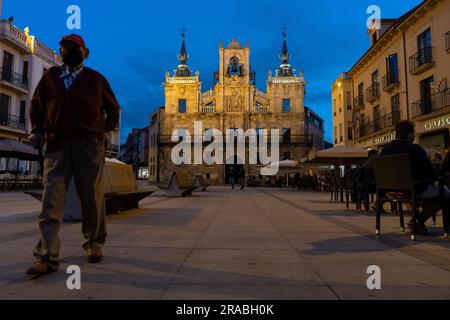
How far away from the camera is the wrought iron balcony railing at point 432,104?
17.1 m

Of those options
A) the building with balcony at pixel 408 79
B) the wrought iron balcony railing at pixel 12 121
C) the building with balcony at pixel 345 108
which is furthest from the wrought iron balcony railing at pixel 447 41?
the wrought iron balcony railing at pixel 12 121

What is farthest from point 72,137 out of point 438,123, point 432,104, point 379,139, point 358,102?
point 358,102

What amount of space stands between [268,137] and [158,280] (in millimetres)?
43344

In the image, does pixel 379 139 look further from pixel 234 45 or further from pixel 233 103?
pixel 234 45

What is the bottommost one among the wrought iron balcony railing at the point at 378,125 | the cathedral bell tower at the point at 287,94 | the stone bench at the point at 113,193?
the stone bench at the point at 113,193

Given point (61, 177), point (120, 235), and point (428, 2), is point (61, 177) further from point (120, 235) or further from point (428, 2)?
point (428, 2)

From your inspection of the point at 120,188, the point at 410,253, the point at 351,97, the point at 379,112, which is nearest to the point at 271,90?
→ the point at 351,97

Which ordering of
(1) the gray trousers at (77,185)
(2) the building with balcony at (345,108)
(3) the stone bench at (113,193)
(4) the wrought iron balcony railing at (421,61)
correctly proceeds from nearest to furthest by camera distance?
(1) the gray trousers at (77,185)
(3) the stone bench at (113,193)
(4) the wrought iron balcony railing at (421,61)
(2) the building with balcony at (345,108)

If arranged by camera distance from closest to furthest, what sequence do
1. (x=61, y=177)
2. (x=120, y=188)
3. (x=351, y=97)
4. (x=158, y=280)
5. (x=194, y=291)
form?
1. (x=194, y=291)
2. (x=158, y=280)
3. (x=61, y=177)
4. (x=120, y=188)
5. (x=351, y=97)

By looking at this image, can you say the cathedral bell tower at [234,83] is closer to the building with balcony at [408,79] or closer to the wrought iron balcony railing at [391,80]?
the building with balcony at [408,79]

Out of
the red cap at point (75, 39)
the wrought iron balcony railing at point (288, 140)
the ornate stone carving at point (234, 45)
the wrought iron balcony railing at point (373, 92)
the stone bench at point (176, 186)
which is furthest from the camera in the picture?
the ornate stone carving at point (234, 45)

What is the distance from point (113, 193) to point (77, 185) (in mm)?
3423

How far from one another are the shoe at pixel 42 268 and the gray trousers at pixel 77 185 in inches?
2.9

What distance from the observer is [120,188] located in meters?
7.30
